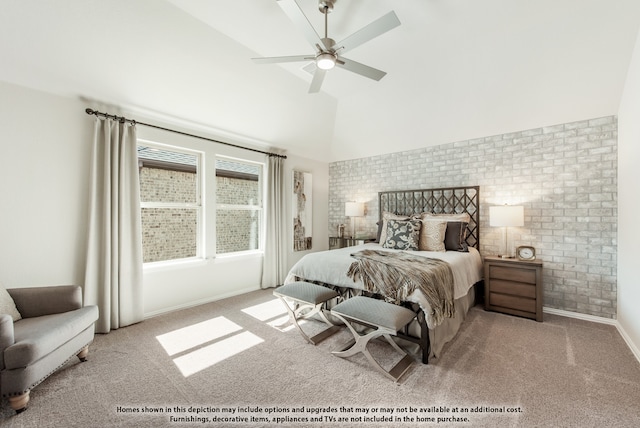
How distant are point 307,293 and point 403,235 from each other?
1712 mm

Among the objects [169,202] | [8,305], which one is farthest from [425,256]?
[8,305]

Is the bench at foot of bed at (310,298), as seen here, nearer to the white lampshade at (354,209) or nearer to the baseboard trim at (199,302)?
the baseboard trim at (199,302)

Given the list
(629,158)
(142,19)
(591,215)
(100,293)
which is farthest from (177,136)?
(591,215)

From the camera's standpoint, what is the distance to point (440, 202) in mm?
4238

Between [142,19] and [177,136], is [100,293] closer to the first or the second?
[177,136]

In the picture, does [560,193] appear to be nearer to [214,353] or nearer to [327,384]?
[327,384]

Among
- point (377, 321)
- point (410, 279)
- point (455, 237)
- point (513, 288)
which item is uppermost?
point (455, 237)

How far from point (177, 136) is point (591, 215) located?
5.18m

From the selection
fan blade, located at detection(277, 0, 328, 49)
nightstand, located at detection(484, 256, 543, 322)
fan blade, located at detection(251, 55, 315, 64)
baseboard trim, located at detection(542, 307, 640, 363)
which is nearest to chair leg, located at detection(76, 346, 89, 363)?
fan blade, located at detection(251, 55, 315, 64)

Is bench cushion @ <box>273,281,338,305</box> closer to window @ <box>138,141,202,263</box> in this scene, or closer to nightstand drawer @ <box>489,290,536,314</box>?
window @ <box>138,141,202,263</box>

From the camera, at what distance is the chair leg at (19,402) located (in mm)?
1618

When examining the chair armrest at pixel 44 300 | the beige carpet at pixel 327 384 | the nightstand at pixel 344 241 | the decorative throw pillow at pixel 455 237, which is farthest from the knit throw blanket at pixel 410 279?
the chair armrest at pixel 44 300

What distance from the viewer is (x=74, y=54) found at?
2.39 m

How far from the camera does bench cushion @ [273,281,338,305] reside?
2.56 m
